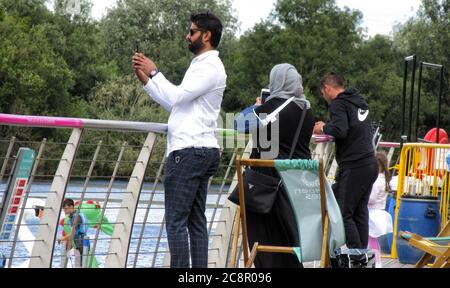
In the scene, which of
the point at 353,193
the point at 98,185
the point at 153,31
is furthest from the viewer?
the point at 153,31

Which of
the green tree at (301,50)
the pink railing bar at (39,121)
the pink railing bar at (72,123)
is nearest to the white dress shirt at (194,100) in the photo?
the pink railing bar at (72,123)

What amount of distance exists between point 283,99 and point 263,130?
0.77 feet

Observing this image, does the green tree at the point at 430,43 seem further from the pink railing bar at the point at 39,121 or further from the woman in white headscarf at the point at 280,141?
the pink railing bar at the point at 39,121

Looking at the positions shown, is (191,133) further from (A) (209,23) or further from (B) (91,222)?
(B) (91,222)

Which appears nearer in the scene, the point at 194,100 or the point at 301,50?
the point at 194,100

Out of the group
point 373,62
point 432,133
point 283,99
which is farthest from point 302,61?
point 283,99

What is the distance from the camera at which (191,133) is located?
5305mm

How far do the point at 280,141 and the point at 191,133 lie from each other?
0.99m

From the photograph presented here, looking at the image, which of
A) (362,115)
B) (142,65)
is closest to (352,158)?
(362,115)

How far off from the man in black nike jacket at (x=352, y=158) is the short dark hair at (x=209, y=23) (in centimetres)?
180

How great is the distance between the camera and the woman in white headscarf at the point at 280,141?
6.10 m

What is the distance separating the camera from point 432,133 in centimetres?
1304

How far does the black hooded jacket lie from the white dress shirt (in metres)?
1.83
